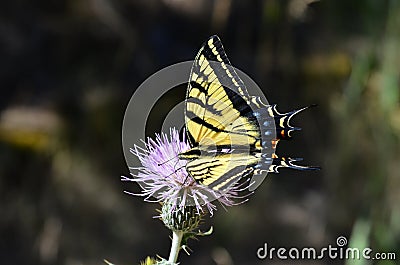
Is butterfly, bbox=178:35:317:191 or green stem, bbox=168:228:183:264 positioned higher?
butterfly, bbox=178:35:317:191

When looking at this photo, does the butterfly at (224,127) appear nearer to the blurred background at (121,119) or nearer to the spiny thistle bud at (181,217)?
the spiny thistle bud at (181,217)

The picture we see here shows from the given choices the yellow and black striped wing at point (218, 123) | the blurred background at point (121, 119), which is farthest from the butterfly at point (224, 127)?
the blurred background at point (121, 119)

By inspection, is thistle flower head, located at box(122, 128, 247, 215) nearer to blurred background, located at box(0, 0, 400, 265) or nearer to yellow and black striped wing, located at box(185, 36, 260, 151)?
yellow and black striped wing, located at box(185, 36, 260, 151)

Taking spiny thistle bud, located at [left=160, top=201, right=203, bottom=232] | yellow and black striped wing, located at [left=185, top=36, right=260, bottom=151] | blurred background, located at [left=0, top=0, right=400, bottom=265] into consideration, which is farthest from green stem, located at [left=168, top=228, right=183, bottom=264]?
blurred background, located at [left=0, top=0, right=400, bottom=265]

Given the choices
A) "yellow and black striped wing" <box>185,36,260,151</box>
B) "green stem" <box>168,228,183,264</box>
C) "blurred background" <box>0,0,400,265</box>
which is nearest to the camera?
"green stem" <box>168,228,183,264</box>

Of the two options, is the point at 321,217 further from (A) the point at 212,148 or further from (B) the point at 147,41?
(A) the point at 212,148

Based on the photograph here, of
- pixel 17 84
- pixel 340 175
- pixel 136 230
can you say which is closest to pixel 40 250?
pixel 136 230
